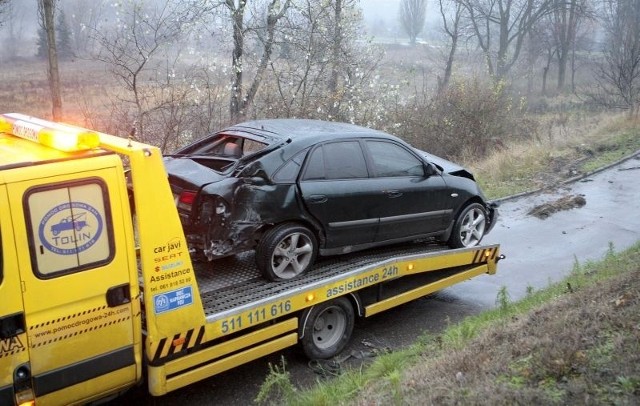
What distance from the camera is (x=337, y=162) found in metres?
5.81

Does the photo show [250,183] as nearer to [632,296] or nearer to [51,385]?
[51,385]

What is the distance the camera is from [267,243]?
5.22 metres

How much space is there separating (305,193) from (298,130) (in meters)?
0.84

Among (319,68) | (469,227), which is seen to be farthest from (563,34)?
(469,227)

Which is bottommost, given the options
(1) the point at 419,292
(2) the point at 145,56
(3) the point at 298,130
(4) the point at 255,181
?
(1) the point at 419,292

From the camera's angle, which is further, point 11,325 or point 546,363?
point 546,363

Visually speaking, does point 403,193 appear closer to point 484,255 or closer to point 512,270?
point 484,255

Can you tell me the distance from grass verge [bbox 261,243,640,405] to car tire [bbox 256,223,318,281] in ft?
3.47

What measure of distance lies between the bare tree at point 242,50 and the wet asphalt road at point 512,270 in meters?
7.22

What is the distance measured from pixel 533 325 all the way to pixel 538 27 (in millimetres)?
46035

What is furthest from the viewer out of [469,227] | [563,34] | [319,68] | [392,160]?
[563,34]

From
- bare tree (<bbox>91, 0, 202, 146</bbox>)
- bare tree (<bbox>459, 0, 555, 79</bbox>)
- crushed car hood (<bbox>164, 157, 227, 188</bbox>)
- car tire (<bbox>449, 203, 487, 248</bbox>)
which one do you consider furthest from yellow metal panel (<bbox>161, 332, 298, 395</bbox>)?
bare tree (<bbox>459, 0, 555, 79</bbox>)

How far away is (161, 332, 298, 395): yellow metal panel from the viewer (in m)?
4.41

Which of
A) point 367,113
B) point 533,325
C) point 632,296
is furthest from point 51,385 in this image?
point 367,113
